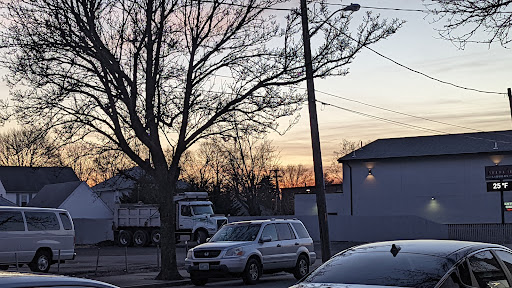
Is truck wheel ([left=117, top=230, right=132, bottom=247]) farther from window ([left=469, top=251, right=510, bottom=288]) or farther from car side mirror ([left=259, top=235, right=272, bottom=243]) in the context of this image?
window ([left=469, top=251, right=510, bottom=288])

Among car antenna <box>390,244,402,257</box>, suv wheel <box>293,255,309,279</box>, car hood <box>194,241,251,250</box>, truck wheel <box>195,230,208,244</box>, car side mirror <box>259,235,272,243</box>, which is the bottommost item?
suv wheel <box>293,255,309,279</box>

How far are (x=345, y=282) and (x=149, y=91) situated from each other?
15.2m

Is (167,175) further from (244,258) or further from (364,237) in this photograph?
(364,237)

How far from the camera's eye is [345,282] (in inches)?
275

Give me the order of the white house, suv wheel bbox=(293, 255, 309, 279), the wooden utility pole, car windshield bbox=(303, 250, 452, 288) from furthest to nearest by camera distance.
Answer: the white house → the wooden utility pole → suv wheel bbox=(293, 255, 309, 279) → car windshield bbox=(303, 250, 452, 288)

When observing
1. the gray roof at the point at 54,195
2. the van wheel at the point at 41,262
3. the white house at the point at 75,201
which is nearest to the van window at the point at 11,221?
the van wheel at the point at 41,262

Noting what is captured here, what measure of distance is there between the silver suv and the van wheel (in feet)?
22.6

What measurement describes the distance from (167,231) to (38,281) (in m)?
17.8

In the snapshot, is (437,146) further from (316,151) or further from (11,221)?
(11,221)

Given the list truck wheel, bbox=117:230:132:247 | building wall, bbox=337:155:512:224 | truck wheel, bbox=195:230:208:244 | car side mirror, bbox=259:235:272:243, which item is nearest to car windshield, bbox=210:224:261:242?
car side mirror, bbox=259:235:272:243

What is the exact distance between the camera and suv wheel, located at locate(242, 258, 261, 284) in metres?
20.2

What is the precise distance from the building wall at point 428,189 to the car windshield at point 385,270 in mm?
45621

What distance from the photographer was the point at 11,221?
2478cm

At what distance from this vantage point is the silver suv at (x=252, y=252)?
792 inches
